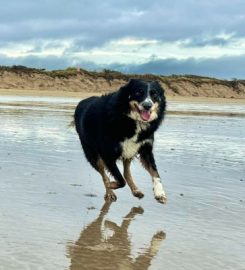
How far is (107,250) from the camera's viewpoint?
4777mm

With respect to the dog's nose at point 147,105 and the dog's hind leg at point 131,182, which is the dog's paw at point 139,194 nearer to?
the dog's hind leg at point 131,182

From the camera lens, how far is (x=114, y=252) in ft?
15.5

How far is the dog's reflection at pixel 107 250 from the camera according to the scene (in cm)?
438

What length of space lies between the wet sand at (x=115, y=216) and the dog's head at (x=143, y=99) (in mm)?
1015

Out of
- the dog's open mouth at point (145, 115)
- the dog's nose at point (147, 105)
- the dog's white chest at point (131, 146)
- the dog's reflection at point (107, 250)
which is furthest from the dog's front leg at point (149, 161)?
the dog's reflection at point (107, 250)

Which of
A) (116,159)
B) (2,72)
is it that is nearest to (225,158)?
(116,159)

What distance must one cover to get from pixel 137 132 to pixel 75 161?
290 cm

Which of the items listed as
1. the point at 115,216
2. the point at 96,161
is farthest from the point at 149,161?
the point at 115,216

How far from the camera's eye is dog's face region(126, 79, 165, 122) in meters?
7.08

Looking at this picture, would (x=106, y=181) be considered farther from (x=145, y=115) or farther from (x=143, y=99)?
(x=143, y=99)

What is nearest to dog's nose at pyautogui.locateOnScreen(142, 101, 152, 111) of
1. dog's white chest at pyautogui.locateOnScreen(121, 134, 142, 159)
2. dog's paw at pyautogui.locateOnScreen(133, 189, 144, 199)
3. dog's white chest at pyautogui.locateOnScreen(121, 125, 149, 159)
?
dog's white chest at pyautogui.locateOnScreen(121, 125, 149, 159)

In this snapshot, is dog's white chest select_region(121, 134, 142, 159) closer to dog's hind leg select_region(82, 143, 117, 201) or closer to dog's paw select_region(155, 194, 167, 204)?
dog's hind leg select_region(82, 143, 117, 201)

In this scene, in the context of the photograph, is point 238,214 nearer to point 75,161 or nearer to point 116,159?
point 116,159

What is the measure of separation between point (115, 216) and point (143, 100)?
1.57 meters
